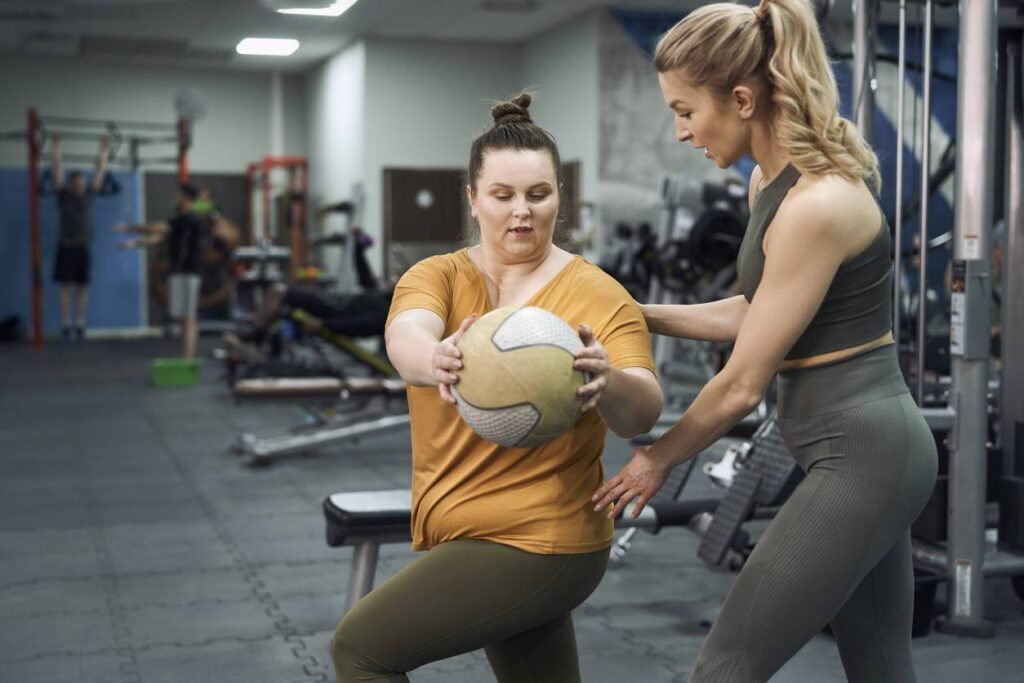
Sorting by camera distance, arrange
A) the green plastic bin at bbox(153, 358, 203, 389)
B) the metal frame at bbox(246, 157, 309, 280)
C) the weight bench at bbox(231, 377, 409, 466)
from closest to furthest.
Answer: the weight bench at bbox(231, 377, 409, 466) < the green plastic bin at bbox(153, 358, 203, 389) < the metal frame at bbox(246, 157, 309, 280)

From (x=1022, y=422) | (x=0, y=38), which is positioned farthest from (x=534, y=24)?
(x=1022, y=422)

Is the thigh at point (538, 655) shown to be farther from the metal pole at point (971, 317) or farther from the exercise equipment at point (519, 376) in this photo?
the metal pole at point (971, 317)

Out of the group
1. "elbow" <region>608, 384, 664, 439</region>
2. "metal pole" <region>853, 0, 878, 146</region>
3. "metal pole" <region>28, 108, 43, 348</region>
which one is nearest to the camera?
"elbow" <region>608, 384, 664, 439</region>

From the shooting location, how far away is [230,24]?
11.0 meters

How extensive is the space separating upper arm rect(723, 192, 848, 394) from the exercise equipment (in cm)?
26

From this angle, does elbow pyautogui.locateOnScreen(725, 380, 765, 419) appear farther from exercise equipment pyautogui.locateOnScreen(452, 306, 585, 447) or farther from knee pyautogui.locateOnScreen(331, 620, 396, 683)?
knee pyautogui.locateOnScreen(331, 620, 396, 683)

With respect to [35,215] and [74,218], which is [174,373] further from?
[74,218]

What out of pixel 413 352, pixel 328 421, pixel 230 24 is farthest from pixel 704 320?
pixel 230 24

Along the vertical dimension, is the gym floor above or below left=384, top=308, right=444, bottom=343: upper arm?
below

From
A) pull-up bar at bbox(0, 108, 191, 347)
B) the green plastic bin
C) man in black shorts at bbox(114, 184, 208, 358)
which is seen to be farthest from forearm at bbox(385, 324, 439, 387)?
pull-up bar at bbox(0, 108, 191, 347)

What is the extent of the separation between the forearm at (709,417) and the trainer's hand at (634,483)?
14 millimetres

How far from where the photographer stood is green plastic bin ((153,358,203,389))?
871 centimetres

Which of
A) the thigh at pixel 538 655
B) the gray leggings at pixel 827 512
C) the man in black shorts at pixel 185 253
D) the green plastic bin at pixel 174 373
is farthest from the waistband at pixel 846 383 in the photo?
the man in black shorts at pixel 185 253

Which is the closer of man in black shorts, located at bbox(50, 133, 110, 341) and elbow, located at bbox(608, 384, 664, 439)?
elbow, located at bbox(608, 384, 664, 439)
